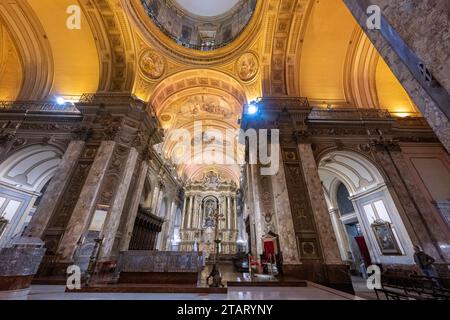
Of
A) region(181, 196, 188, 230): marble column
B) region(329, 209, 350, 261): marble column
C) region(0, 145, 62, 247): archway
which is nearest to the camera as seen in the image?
region(0, 145, 62, 247): archway

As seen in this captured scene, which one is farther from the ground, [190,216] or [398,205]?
[190,216]

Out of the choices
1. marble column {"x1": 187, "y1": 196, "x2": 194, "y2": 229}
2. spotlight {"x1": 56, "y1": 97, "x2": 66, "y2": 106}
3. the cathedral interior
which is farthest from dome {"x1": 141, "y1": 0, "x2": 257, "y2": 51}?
marble column {"x1": 187, "y1": 196, "x2": 194, "y2": 229}

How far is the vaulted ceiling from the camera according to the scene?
9.00 metres

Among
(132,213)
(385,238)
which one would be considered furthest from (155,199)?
(385,238)

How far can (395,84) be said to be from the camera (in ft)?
33.0

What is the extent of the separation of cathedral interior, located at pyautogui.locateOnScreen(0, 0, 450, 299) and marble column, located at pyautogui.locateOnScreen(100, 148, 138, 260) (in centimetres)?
6

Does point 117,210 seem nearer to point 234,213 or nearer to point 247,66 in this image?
point 247,66

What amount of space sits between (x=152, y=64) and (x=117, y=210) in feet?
27.1

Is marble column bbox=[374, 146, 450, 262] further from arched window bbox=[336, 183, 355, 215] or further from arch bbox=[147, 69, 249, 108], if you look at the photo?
arch bbox=[147, 69, 249, 108]

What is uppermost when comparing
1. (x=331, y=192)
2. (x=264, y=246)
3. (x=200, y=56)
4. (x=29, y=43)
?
(x=200, y=56)

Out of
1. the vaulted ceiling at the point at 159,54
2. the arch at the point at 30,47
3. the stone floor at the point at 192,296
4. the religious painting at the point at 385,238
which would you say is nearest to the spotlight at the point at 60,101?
the vaulted ceiling at the point at 159,54

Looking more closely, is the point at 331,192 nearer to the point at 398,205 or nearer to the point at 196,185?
the point at 398,205
